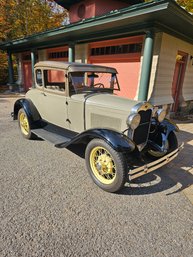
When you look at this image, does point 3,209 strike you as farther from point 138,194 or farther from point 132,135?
→ point 132,135

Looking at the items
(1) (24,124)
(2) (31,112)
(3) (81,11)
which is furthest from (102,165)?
(3) (81,11)

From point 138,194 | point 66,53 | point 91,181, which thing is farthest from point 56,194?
point 66,53

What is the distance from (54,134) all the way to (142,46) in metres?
4.41

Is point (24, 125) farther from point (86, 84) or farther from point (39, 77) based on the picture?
point (86, 84)

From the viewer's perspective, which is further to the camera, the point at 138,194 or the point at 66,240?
the point at 138,194

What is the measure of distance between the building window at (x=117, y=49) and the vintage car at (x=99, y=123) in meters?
2.90

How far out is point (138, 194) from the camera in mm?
2613

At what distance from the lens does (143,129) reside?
2.91 meters

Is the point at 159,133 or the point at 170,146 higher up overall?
the point at 159,133

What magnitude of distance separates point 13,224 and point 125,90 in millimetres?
5784

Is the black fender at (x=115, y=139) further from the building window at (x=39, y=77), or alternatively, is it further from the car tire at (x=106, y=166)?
the building window at (x=39, y=77)

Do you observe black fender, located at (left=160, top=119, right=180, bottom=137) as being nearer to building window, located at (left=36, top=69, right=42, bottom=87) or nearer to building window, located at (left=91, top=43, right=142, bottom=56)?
building window, located at (left=36, top=69, right=42, bottom=87)

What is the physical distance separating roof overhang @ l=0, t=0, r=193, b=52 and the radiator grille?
284cm

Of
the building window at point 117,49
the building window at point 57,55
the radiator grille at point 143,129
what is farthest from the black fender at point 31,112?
the building window at point 57,55
